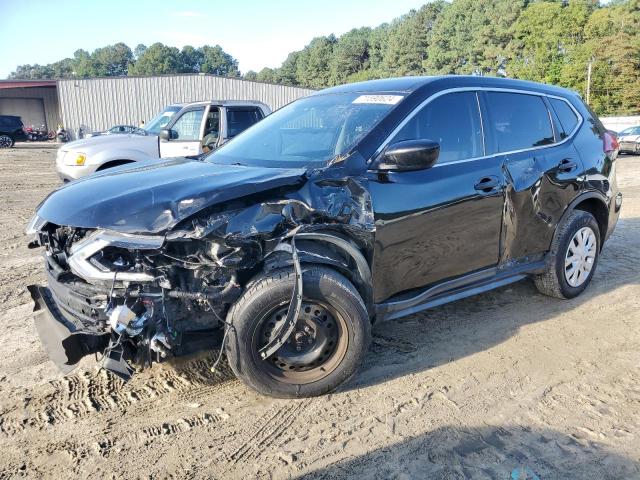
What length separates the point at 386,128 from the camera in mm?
3469

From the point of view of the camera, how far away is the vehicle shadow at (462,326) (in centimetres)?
362

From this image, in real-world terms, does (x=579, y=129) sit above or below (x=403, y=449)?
above

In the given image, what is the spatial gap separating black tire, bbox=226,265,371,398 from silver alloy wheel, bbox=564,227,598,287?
8.22ft

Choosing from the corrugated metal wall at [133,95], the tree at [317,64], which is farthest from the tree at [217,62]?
the corrugated metal wall at [133,95]

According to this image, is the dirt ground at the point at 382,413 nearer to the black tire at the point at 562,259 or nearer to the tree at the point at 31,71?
the black tire at the point at 562,259

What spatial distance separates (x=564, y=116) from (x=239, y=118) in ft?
20.5

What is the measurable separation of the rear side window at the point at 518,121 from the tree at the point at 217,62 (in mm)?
130832


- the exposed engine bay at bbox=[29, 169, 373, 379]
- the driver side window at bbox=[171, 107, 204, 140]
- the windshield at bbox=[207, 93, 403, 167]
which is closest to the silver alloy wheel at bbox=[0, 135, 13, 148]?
the driver side window at bbox=[171, 107, 204, 140]

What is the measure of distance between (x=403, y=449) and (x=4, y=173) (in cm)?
1725

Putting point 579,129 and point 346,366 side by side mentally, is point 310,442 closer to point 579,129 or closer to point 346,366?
point 346,366

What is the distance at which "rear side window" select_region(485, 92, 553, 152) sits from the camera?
411 cm

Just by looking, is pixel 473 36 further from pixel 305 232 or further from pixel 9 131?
pixel 305 232

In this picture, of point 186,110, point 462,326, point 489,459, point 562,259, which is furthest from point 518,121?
point 186,110

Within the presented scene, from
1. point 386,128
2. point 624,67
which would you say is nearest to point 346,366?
point 386,128
